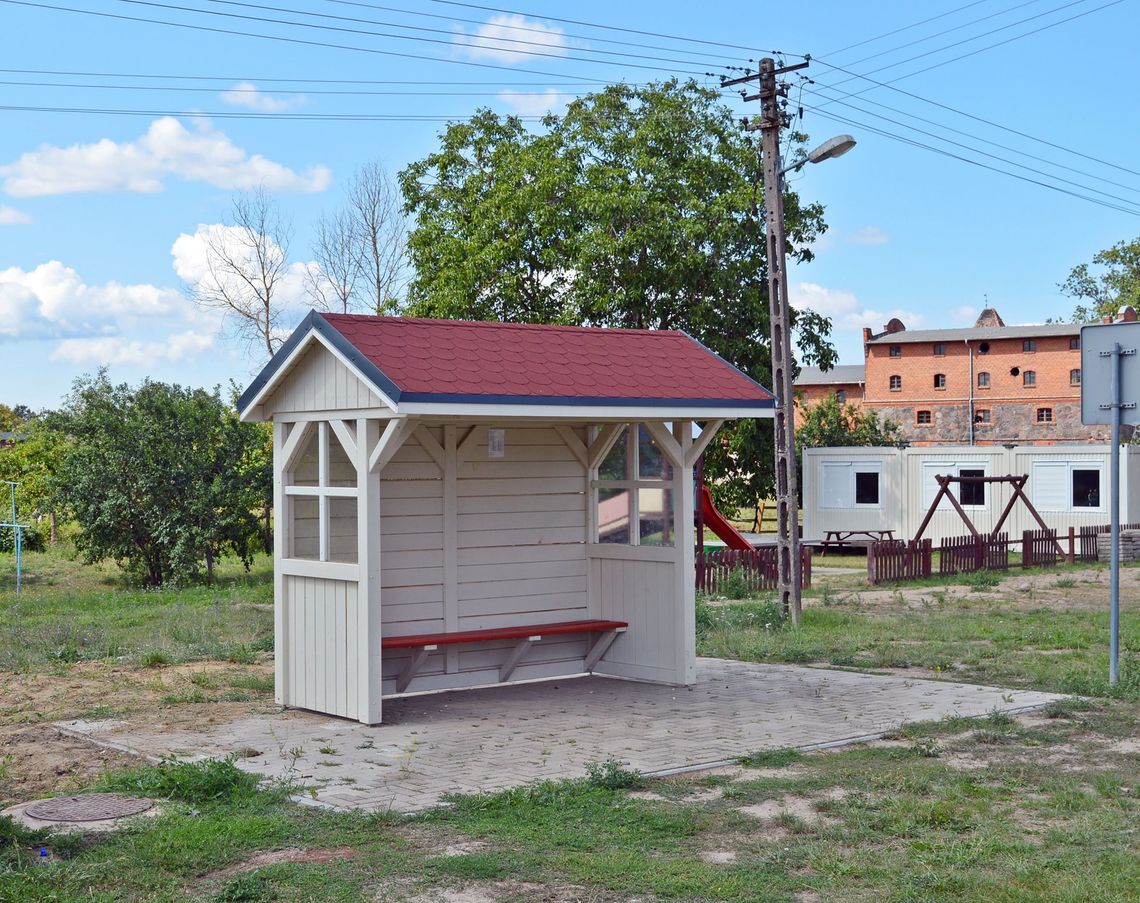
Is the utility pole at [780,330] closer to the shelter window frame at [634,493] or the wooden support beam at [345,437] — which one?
the shelter window frame at [634,493]

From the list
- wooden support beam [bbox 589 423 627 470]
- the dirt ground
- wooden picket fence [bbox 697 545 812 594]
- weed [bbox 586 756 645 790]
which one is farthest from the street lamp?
weed [bbox 586 756 645 790]

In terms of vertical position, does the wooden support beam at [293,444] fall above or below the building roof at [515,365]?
below

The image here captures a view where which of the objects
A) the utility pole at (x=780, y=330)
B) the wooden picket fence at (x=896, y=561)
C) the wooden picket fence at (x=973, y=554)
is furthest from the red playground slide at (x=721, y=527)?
the utility pole at (x=780, y=330)

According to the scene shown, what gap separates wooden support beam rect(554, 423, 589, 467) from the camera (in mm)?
12793

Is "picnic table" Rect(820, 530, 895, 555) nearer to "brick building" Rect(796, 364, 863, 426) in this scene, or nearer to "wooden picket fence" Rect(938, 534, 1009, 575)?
"wooden picket fence" Rect(938, 534, 1009, 575)

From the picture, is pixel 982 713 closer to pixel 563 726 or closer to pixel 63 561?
pixel 563 726

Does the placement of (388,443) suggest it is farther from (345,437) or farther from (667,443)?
(667,443)

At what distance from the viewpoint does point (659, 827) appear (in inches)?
276

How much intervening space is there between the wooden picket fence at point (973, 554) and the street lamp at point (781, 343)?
10127mm

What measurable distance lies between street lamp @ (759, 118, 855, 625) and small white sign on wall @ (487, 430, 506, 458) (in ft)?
18.1

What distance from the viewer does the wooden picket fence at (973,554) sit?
27000mm

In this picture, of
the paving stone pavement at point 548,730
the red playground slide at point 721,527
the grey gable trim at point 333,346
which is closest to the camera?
the paving stone pavement at point 548,730

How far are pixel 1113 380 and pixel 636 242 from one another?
21525 millimetres

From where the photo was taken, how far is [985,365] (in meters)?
76.1
